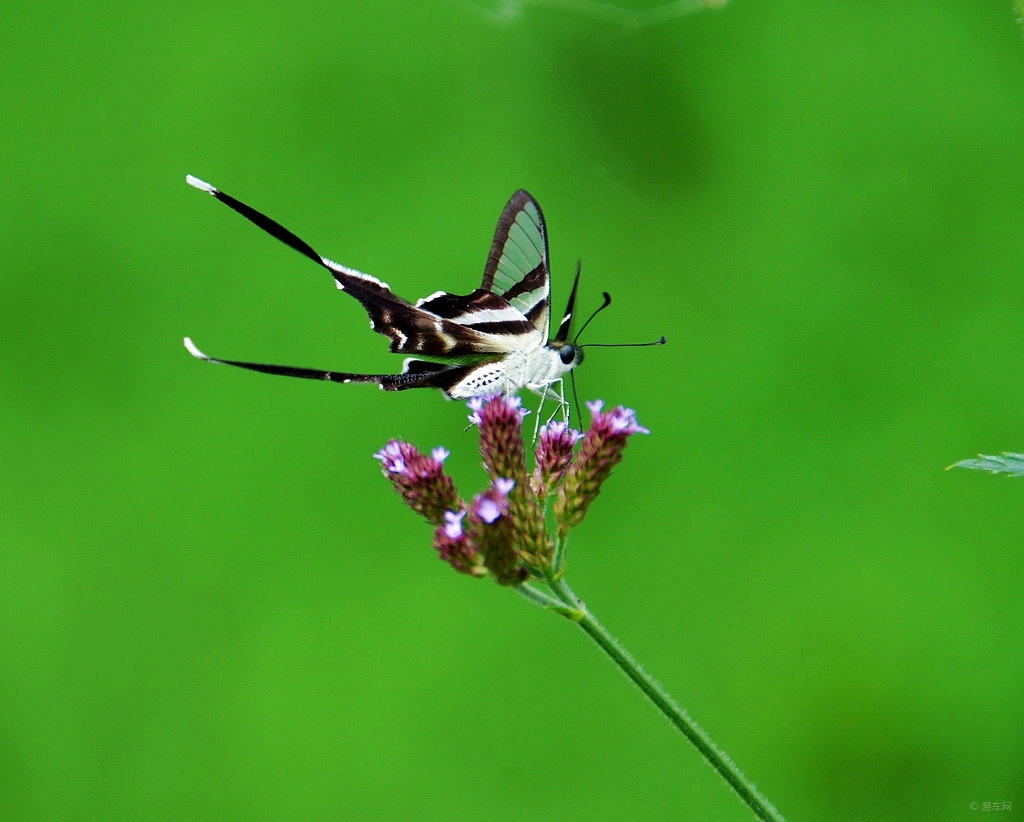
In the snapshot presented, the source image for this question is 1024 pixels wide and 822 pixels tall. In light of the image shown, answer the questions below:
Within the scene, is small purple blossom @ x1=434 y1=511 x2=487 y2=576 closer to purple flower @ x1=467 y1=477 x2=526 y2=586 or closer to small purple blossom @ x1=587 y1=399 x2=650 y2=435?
purple flower @ x1=467 y1=477 x2=526 y2=586

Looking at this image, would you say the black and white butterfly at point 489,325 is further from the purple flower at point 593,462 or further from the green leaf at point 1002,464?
the green leaf at point 1002,464

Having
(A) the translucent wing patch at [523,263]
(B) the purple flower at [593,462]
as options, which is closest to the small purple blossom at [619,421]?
(B) the purple flower at [593,462]

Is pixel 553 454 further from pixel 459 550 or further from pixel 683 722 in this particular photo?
pixel 683 722

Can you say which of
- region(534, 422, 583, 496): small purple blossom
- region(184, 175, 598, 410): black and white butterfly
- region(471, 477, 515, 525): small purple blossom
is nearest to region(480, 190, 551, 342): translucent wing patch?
region(184, 175, 598, 410): black and white butterfly

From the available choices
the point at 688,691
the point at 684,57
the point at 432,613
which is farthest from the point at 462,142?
the point at 688,691

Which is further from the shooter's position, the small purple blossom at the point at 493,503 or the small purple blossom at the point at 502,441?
the small purple blossom at the point at 502,441

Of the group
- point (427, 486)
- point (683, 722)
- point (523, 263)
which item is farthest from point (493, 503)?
point (523, 263)
